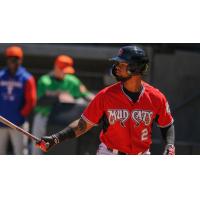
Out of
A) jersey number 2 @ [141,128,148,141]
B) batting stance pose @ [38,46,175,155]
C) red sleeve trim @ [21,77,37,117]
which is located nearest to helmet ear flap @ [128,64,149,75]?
batting stance pose @ [38,46,175,155]

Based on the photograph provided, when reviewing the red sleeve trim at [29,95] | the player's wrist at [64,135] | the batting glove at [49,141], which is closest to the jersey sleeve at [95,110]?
the player's wrist at [64,135]

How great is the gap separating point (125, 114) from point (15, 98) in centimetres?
378

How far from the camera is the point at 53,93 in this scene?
11609mm

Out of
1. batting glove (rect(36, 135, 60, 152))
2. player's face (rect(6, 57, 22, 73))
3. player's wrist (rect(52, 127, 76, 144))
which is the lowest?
batting glove (rect(36, 135, 60, 152))

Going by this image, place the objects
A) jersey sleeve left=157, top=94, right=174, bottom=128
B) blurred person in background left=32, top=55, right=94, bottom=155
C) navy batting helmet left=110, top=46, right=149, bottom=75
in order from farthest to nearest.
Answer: blurred person in background left=32, top=55, right=94, bottom=155, jersey sleeve left=157, top=94, right=174, bottom=128, navy batting helmet left=110, top=46, right=149, bottom=75

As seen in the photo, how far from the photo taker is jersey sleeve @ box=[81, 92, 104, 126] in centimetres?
766

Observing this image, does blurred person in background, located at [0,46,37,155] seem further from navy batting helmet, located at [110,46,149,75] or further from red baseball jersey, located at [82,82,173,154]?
navy batting helmet, located at [110,46,149,75]

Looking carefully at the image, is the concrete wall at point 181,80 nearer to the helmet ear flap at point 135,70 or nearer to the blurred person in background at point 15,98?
the blurred person in background at point 15,98

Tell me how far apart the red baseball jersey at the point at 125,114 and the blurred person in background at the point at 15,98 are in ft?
11.6

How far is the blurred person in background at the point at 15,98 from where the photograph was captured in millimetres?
11172

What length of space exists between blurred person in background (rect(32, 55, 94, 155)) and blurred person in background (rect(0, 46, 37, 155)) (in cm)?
36

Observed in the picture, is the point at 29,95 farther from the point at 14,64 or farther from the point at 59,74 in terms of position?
the point at 59,74
